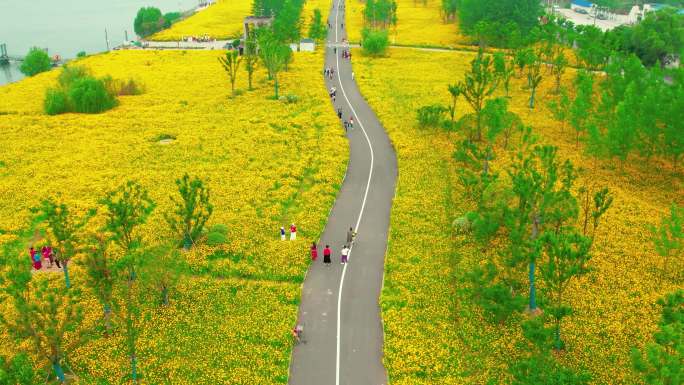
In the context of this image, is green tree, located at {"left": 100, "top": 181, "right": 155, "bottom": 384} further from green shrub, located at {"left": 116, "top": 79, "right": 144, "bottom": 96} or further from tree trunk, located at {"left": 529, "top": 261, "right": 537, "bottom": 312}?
green shrub, located at {"left": 116, "top": 79, "right": 144, "bottom": 96}

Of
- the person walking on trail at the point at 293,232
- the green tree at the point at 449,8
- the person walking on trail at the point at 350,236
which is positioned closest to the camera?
the person walking on trail at the point at 350,236

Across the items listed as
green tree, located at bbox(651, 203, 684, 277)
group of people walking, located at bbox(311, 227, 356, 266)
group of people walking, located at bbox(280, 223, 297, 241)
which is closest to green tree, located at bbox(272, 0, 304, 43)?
group of people walking, located at bbox(280, 223, 297, 241)

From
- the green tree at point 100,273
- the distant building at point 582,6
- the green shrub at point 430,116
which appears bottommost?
the green tree at point 100,273

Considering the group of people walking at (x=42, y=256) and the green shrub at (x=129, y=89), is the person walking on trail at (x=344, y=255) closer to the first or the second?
the group of people walking at (x=42, y=256)

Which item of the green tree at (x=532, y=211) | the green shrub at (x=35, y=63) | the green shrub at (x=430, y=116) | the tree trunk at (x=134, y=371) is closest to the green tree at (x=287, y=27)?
the green shrub at (x=35, y=63)

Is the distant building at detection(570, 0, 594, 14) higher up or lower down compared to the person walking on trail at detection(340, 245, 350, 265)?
higher up

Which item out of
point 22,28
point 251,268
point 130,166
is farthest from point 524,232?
point 22,28
